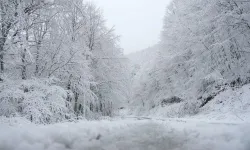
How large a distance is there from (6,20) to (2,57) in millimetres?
1267

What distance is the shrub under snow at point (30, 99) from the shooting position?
24.7 feet

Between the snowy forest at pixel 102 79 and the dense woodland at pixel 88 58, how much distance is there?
4 centimetres

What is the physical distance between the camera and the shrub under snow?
24.7 ft

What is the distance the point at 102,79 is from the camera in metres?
19.4

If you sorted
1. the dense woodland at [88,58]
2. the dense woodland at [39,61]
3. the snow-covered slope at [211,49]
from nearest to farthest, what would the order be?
1. the dense woodland at [39,61]
2. the dense woodland at [88,58]
3. the snow-covered slope at [211,49]

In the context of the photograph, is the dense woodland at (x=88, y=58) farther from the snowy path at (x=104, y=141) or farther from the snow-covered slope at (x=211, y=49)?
the snowy path at (x=104, y=141)

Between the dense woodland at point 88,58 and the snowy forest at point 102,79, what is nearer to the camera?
the snowy forest at point 102,79

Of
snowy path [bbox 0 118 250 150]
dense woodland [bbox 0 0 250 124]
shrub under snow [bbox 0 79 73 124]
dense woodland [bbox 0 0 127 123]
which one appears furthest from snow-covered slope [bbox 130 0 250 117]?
snowy path [bbox 0 118 250 150]

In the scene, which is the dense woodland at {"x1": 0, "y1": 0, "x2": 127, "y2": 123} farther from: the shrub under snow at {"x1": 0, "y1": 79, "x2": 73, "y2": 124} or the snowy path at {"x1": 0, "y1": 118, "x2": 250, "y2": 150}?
the snowy path at {"x1": 0, "y1": 118, "x2": 250, "y2": 150}

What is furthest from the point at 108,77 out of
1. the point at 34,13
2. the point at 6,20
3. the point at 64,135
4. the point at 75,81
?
the point at 64,135

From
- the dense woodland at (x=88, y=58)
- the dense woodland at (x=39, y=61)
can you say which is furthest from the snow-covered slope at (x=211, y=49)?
the dense woodland at (x=39, y=61)

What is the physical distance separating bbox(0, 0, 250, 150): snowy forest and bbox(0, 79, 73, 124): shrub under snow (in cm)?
3

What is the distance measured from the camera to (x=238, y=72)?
1616cm

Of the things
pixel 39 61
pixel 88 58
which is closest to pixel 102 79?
pixel 88 58
